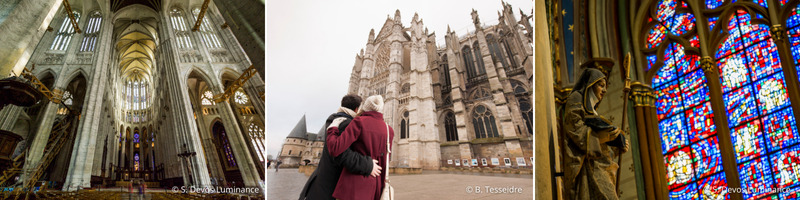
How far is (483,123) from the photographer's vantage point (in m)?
2.42

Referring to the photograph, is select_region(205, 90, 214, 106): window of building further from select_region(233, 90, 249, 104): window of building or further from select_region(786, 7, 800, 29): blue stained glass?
select_region(786, 7, 800, 29): blue stained glass

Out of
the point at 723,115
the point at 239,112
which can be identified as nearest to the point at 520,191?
the point at 239,112

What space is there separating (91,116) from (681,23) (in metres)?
7.66

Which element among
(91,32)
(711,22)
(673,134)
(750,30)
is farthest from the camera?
(711,22)

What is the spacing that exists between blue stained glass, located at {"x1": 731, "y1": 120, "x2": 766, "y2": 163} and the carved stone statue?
279cm

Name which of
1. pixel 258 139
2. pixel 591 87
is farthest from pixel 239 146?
pixel 591 87

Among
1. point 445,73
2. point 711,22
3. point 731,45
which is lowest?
point 445,73

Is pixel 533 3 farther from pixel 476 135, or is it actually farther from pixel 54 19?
pixel 54 19

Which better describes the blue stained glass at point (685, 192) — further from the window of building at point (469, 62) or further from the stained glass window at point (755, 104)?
the window of building at point (469, 62)

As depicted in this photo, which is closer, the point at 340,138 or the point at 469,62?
the point at 340,138

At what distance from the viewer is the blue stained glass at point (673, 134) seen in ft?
15.1

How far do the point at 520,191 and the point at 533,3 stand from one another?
135 centimetres

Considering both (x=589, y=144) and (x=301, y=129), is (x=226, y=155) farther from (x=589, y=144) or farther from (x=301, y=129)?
(x=589, y=144)

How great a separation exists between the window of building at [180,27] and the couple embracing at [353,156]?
2.78 m
